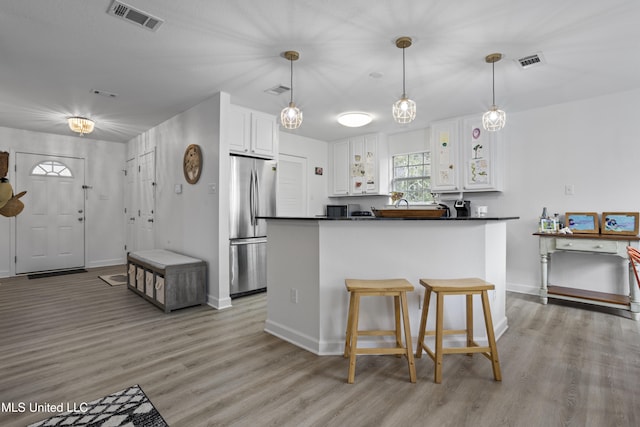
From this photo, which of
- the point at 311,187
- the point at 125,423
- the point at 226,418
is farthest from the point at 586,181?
the point at 125,423

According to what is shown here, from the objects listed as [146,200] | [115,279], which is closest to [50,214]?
[146,200]

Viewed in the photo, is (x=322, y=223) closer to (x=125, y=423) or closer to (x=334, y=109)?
(x=125, y=423)

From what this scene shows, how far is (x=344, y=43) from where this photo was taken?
2.67 metres

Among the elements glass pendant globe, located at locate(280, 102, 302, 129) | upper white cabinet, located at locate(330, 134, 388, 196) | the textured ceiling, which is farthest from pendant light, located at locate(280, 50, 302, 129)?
upper white cabinet, located at locate(330, 134, 388, 196)

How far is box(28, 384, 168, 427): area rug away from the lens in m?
1.71

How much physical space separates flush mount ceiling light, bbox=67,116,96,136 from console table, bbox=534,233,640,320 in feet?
21.1

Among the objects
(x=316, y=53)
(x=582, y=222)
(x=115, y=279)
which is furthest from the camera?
(x=115, y=279)

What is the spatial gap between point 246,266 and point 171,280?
953 millimetres

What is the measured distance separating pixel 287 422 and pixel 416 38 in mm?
2876

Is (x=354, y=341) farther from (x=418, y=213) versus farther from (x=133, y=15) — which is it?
(x=133, y=15)

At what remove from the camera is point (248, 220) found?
14.0ft

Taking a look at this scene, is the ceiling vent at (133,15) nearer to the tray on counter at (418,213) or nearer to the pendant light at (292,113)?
the pendant light at (292,113)

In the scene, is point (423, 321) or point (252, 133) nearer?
point (423, 321)

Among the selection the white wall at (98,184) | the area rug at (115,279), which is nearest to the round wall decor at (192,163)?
the area rug at (115,279)
